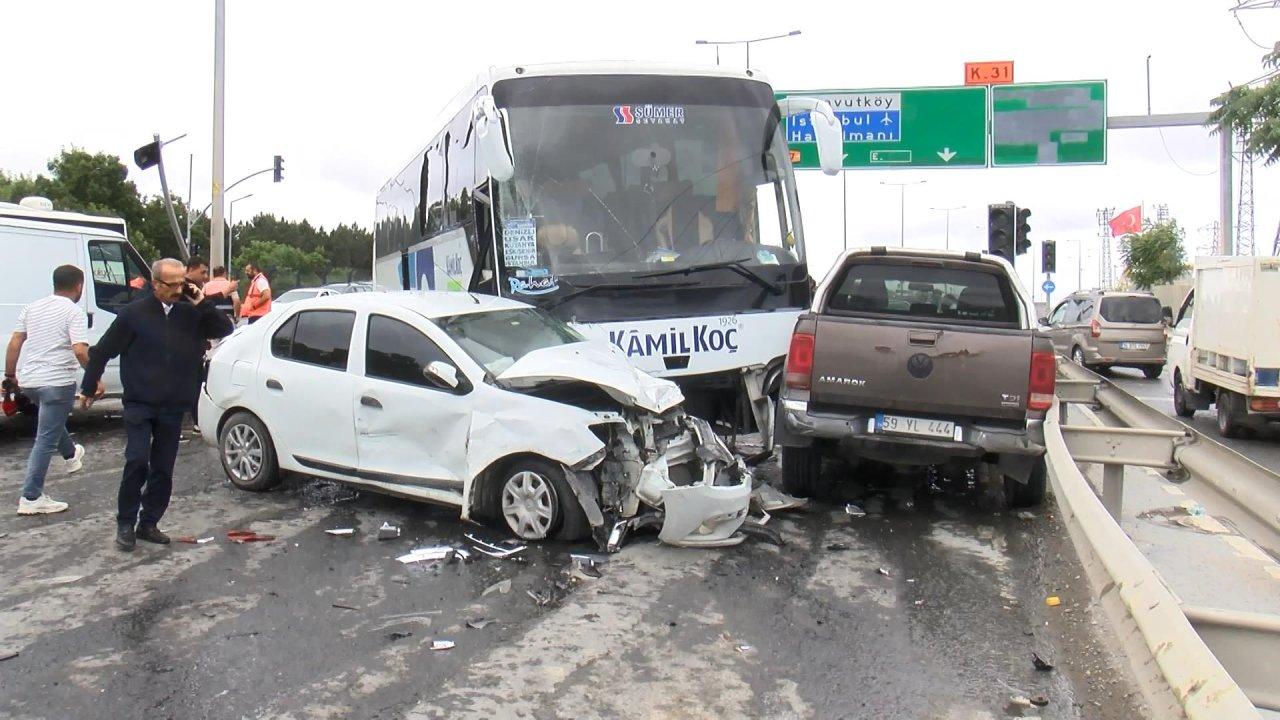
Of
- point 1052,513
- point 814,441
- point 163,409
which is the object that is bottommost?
point 1052,513

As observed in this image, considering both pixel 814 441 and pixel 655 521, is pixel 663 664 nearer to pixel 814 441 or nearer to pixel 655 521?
pixel 655 521

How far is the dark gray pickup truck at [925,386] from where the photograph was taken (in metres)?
6.97

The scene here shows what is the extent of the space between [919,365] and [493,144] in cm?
368

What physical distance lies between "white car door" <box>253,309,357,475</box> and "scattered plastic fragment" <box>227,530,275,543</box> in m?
0.74

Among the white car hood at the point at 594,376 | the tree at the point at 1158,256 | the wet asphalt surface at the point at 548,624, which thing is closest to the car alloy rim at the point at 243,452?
the wet asphalt surface at the point at 548,624

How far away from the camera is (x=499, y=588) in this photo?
18.8 feet

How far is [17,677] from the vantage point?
4.51 metres

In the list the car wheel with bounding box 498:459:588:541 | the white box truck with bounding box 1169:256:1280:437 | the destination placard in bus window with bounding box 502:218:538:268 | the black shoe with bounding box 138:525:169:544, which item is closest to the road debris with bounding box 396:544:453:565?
the car wheel with bounding box 498:459:588:541

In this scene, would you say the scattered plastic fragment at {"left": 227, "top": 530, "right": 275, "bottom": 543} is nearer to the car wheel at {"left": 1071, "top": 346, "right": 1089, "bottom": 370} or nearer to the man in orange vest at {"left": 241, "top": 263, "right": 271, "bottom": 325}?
the man in orange vest at {"left": 241, "top": 263, "right": 271, "bottom": 325}

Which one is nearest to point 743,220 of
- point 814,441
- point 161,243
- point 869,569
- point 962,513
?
point 814,441

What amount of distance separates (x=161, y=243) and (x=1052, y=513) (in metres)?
61.2

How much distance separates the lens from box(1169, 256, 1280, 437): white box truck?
11.3m

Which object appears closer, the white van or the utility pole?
the white van

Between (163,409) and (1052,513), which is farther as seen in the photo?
(1052,513)
